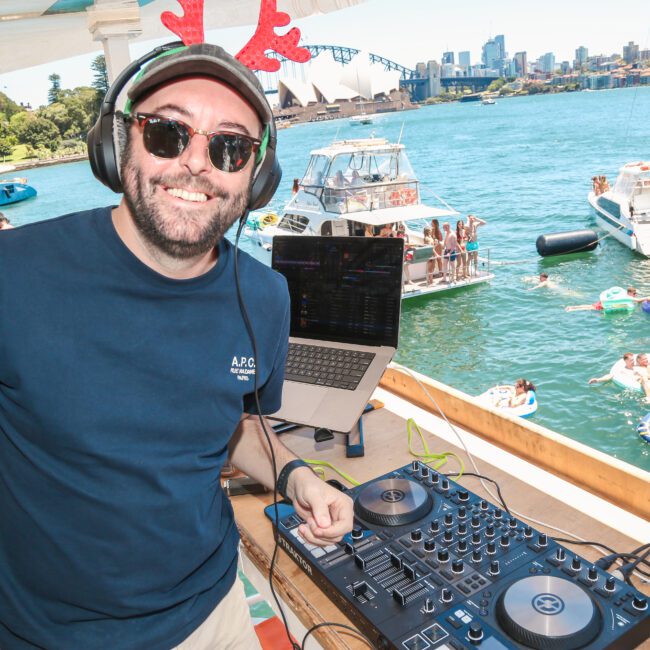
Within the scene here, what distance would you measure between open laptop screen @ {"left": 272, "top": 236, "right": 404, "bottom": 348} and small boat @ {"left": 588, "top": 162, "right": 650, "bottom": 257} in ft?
50.0

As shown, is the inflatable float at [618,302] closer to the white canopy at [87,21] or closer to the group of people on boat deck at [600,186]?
the group of people on boat deck at [600,186]

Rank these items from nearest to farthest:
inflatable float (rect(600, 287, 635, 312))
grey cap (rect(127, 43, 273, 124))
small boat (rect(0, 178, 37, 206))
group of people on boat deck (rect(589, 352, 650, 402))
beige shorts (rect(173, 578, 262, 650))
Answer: grey cap (rect(127, 43, 273, 124)), beige shorts (rect(173, 578, 262, 650)), group of people on boat deck (rect(589, 352, 650, 402)), inflatable float (rect(600, 287, 635, 312)), small boat (rect(0, 178, 37, 206))

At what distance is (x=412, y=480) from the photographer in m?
1.31

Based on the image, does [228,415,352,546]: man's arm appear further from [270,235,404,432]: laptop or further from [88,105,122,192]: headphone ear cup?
[88,105,122,192]: headphone ear cup

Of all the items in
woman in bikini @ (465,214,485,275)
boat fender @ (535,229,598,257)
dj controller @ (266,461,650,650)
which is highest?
dj controller @ (266,461,650,650)

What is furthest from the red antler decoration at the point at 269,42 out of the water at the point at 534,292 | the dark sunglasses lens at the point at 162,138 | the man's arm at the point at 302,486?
the water at the point at 534,292

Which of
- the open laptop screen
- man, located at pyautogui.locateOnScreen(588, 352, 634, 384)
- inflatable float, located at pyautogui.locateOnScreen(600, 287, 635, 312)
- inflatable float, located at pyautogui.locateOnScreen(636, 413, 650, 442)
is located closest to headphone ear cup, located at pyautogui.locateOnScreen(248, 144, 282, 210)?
the open laptop screen

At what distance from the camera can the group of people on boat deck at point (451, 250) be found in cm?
1354

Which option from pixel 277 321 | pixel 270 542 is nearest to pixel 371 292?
pixel 277 321

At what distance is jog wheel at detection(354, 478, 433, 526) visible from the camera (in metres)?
1.18

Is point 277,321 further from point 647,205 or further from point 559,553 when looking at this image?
point 647,205

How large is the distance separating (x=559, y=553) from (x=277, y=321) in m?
0.63

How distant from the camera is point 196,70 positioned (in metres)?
0.99

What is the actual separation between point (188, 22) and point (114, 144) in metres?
0.26
